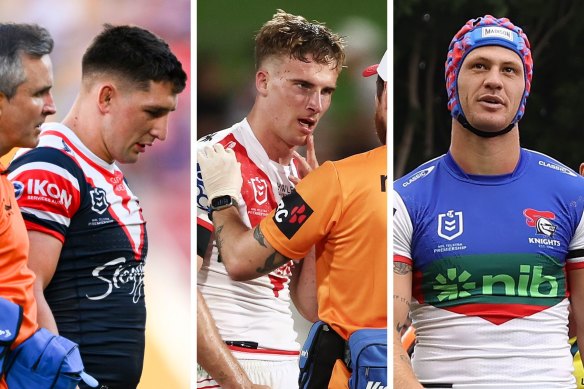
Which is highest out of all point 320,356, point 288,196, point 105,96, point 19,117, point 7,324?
point 105,96

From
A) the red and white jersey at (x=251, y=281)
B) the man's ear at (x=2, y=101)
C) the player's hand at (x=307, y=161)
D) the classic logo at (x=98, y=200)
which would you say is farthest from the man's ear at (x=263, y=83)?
the man's ear at (x=2, y=101)

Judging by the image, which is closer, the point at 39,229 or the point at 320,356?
the point at 39,229

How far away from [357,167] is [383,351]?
725 mm

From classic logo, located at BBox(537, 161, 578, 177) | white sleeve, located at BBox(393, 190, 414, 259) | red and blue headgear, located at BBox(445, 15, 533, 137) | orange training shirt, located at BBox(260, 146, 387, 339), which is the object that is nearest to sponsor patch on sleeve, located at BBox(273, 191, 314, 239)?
orange training shirt, located at BBox(260, 146, 387, 339)

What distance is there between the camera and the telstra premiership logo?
392 cm

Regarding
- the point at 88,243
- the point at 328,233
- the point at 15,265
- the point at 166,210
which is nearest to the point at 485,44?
the point at 328,233

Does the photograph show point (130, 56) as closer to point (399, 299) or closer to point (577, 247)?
point (399, 299)

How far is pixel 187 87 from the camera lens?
415 centimetres

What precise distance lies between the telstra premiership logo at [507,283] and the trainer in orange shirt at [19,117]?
59.8 inches

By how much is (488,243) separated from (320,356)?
2.60 ft

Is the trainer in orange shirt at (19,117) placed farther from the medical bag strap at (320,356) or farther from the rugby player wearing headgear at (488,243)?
the rugby player wearing headgear at (488,243)

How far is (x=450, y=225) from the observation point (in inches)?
158

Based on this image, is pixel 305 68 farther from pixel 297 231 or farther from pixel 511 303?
pixel 511 303

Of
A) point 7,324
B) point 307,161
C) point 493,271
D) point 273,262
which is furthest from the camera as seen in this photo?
point 307,161
